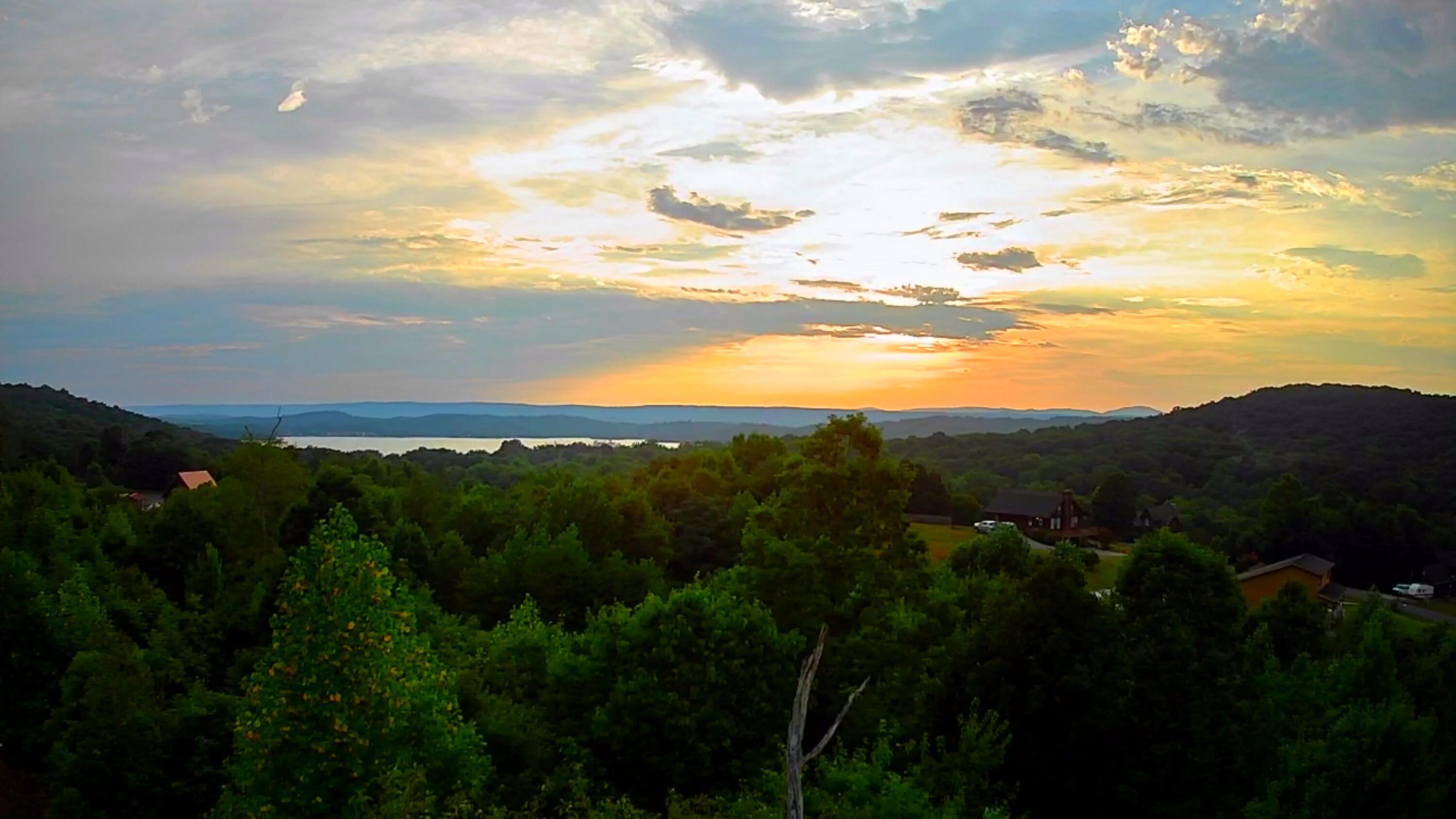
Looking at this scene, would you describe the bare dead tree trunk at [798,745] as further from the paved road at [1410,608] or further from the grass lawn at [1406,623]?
the paved road at [1410,608]

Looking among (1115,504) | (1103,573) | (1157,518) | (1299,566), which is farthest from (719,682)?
(1115,504)

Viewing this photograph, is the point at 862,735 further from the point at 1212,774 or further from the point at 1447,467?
the point at 1447,467

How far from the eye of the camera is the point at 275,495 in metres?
46.8

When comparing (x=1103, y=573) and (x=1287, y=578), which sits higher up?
(x=1287, y=578)

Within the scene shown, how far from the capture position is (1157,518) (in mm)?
70500

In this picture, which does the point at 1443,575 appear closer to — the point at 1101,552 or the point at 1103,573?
the point at 1101,552

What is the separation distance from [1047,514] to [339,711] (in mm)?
62698

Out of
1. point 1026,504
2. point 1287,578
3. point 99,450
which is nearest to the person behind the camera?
point 1287,578

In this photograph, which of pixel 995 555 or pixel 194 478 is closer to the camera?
pixel 995 555

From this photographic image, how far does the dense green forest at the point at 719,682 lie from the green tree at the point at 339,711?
5 cm

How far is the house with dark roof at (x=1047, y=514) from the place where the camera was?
71.4 metres

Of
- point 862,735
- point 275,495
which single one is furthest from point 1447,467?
point 275,495

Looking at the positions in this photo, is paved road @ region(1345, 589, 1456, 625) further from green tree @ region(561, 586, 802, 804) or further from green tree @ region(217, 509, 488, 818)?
green tree @ region(217, 509, 488, 818)

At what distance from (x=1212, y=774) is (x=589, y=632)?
47.9ft
